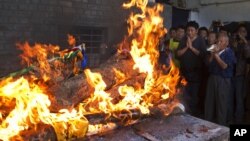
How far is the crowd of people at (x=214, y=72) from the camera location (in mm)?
6512

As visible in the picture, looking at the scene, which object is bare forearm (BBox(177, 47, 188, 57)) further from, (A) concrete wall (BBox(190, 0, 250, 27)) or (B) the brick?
(A) concrete wall (BBox(190, 0, 250, 27))

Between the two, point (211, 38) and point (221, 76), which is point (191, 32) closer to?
point (211, 38)

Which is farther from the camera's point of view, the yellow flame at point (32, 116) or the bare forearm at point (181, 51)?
the bare forearm at point (181, 51)

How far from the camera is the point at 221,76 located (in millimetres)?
6520

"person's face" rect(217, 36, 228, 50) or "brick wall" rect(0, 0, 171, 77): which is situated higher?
"brick wall" rect(0, 0, 171, 77)

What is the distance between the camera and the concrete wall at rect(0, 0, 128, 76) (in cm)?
734

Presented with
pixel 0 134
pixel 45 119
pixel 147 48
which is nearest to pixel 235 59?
pixel 147 48

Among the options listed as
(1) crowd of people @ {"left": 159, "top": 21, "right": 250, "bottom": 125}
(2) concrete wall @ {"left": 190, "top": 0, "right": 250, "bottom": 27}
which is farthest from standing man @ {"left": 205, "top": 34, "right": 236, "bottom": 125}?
(2) concrete wall @ {"left": 190, "top": 0, "right": 250, "bottom": 27}

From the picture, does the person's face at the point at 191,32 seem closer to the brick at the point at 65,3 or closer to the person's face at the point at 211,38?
the person's face at the point at 211,38

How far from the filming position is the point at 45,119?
3.63 meters

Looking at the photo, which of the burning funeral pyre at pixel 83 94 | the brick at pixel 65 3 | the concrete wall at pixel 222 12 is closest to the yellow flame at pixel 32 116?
the burning funeral pyre at pixel 83 94

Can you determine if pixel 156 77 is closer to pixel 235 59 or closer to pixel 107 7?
pixel 235 59

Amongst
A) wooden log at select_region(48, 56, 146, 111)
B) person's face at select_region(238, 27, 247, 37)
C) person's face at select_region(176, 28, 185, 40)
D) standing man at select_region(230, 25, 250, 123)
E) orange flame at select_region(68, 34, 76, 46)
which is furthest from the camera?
orange flame at select_region(68, 34, 76, 46)

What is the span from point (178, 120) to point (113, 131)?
103 centimetres
